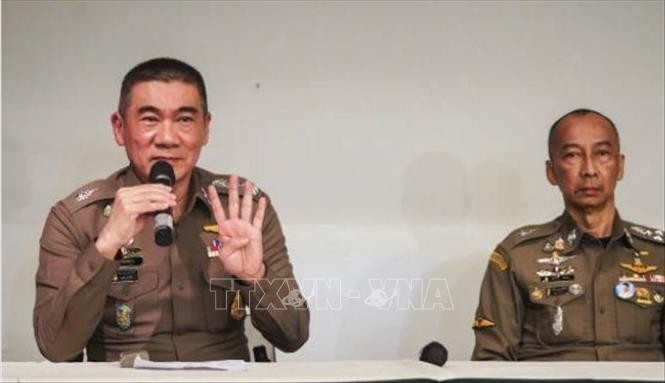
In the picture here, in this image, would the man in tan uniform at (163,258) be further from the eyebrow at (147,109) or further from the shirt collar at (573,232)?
the shirt collar at (573,232)

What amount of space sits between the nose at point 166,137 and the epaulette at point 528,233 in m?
1.05

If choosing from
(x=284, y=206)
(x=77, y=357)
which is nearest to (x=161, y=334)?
(x=77, y=357)

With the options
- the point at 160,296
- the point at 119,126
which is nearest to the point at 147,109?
the point at 119,126

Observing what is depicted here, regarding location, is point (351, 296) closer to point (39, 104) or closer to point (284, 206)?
point (284, 206)

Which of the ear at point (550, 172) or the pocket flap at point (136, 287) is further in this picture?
the ear at point (550, 172)

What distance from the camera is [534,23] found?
11.6 feet

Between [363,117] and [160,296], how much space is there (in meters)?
1.07

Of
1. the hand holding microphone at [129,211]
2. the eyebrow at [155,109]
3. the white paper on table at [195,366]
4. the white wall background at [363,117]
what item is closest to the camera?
the white paper on table at [195,366]

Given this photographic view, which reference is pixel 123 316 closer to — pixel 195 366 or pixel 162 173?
pixel 162 173

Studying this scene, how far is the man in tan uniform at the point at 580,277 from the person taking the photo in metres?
3.01

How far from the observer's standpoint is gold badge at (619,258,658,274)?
3.10 meters

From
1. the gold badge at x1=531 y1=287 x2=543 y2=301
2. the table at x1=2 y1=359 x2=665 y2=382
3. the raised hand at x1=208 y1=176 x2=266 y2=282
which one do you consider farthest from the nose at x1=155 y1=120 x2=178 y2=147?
the gold badge at x1=531 y1=287 x2=543 y2=301

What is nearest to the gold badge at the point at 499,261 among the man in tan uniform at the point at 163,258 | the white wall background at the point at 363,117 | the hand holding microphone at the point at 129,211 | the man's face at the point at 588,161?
the man's face at the point at 588,161

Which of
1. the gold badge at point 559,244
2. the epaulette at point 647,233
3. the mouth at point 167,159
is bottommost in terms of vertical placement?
the gold badge at point 559,244
